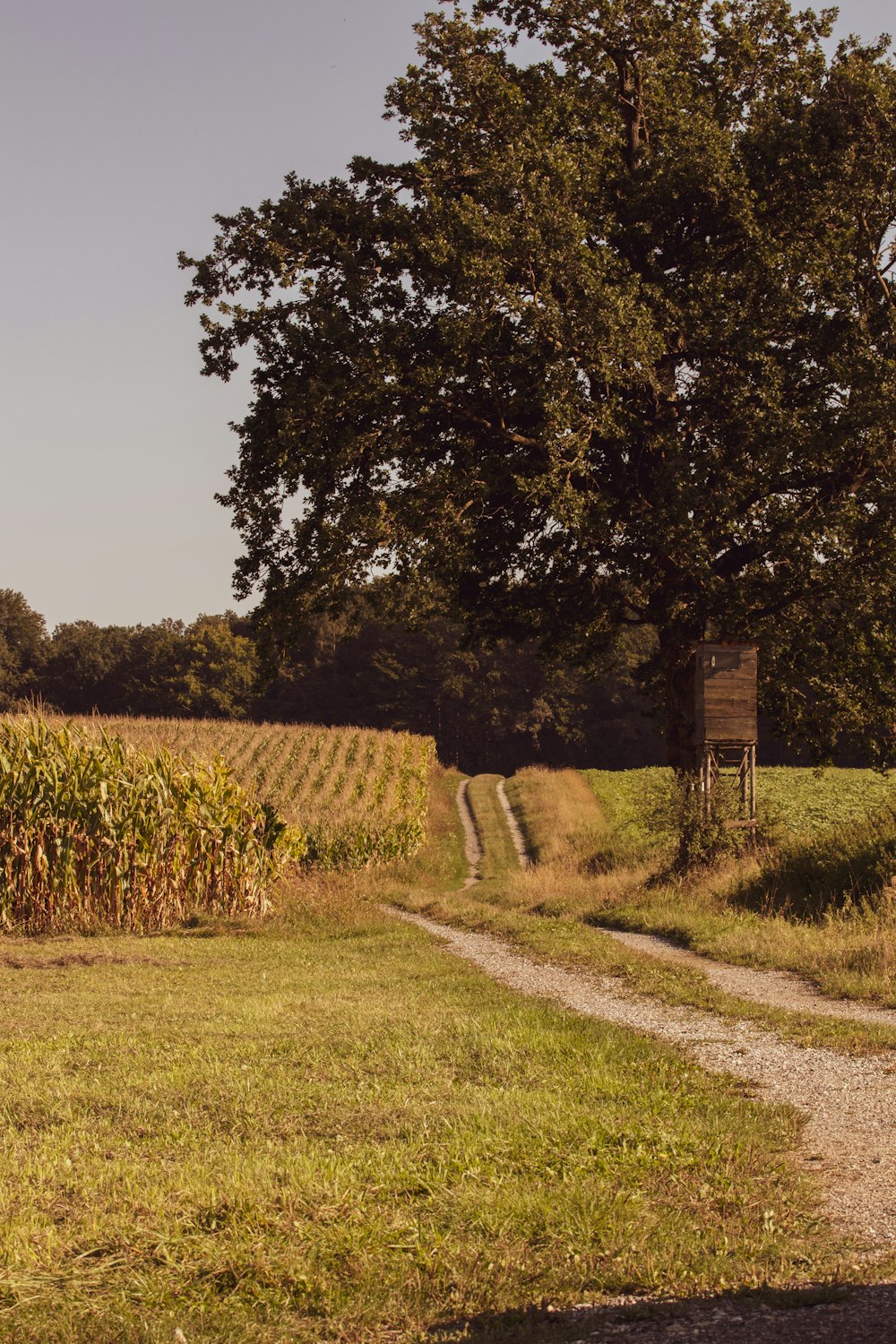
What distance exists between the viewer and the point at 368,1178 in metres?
5.75

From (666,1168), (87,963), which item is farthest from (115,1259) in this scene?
(87,963)

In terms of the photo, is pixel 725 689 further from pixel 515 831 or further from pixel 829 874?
pixel 515 831

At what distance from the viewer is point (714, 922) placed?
1627cm

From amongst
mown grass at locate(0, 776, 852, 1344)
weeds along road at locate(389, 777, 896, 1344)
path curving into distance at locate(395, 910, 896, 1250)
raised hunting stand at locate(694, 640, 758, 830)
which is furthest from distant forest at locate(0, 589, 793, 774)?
mown grass at locate(0, 776, 852, 1344)

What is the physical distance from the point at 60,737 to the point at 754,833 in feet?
41.6

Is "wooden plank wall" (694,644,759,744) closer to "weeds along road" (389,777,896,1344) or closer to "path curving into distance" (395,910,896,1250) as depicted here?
"weeds along road" (389,777,896,1344)

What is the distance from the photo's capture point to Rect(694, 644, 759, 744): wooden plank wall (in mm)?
21656

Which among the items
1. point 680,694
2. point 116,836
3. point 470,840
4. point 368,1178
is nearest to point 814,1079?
point 368,1178

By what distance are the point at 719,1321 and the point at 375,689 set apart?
8946cm

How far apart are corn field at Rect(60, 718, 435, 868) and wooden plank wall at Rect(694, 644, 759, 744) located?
888 cm

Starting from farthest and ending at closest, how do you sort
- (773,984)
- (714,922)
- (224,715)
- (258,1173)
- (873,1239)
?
(224,715) < (714,922) < (773,984) < (258,1173) < (873,1239)

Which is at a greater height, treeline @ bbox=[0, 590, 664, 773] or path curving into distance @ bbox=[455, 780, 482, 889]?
treeline @ bbox=[0, 590, 664, 773]

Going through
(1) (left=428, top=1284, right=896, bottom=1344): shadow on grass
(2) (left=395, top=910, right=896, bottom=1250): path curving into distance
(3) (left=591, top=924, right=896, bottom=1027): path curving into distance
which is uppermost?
(1) (left=428, top=1284, right=896, bottom=1344): shadow on grass

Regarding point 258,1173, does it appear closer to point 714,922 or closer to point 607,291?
point 714,922
